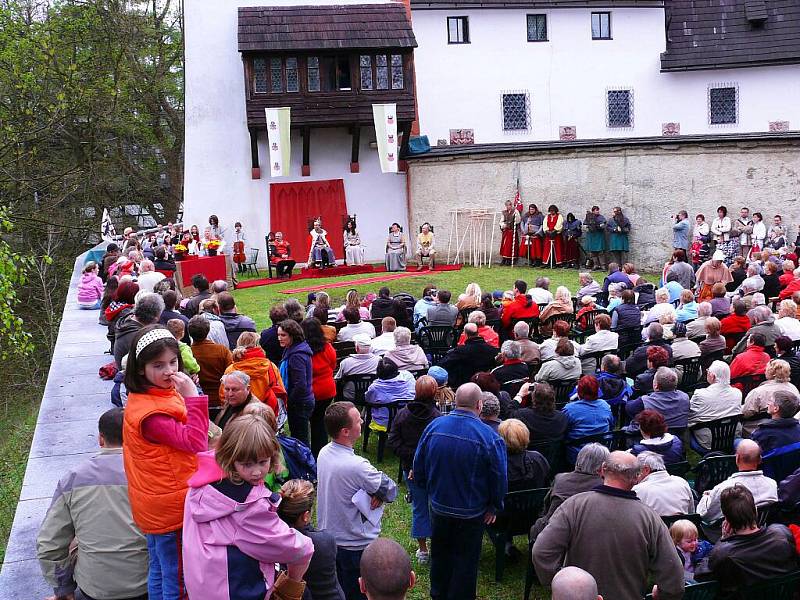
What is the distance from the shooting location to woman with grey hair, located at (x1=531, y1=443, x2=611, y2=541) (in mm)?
5656

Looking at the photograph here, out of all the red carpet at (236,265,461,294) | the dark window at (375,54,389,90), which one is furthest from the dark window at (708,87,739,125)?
the red carpet at (236,265,461,294)

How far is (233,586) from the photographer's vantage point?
3.94 meters

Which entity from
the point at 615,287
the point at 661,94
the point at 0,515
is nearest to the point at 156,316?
the point at 0,515

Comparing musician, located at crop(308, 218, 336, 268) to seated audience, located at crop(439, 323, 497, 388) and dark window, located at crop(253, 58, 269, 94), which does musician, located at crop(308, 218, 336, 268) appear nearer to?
dark window, located at crop(253, 58, 269, 94)

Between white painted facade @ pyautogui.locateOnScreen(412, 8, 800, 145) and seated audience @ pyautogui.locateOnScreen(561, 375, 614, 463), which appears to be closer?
seated audience @ pyautogui.locateOnScreen(561, 375, 614, 463)

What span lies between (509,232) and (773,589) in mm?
20183

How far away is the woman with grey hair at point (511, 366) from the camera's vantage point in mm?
9547

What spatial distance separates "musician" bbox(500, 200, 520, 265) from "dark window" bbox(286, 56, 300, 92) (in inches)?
280

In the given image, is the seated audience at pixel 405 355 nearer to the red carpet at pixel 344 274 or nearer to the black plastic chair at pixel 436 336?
the black plastic chair at pixel 436 336

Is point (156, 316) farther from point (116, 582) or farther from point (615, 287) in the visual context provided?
point (615, 287)

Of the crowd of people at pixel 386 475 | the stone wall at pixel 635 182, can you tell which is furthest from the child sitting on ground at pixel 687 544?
the stone wall at pixel 635 182

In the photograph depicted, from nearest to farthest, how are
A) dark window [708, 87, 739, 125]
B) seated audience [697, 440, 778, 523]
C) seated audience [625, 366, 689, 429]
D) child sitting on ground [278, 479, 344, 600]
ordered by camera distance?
child sitting on ground [278, 479, 344, 600]
seated audience [697, 440, 778, 523]
seated audience [625, 366, 689, 429]
dark window [708, 87, 739, 125]

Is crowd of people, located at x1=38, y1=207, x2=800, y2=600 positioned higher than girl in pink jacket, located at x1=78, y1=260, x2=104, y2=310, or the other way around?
girl in pink jacket, located at x1=78, y1=260, x2=104, y2=310

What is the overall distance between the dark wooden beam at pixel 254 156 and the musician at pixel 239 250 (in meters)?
1.84
